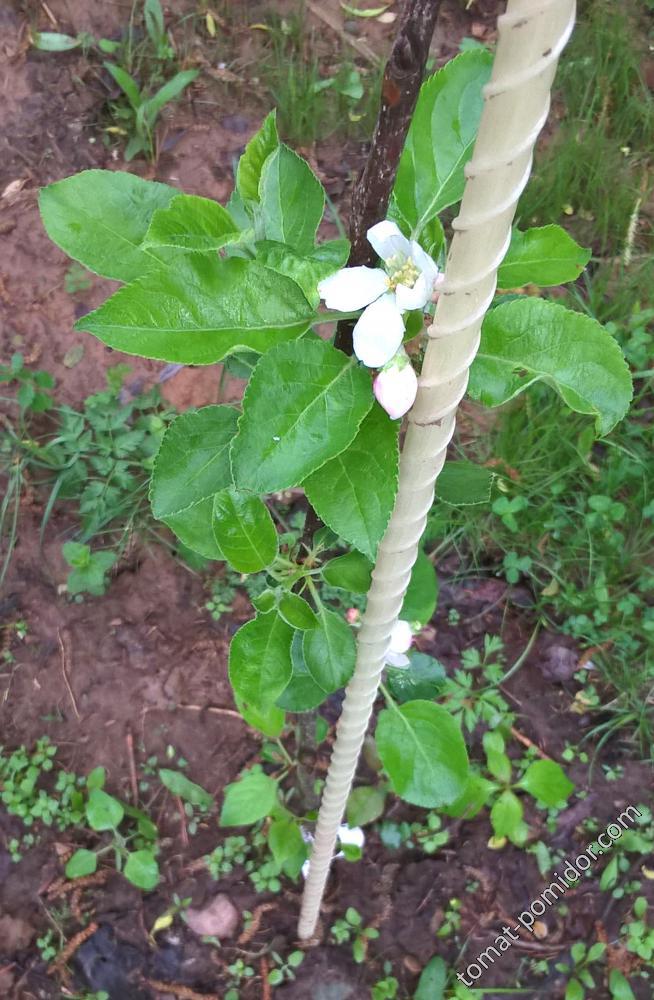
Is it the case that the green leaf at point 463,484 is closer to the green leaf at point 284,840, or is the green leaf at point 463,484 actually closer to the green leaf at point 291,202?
the green leaf at point 291,202

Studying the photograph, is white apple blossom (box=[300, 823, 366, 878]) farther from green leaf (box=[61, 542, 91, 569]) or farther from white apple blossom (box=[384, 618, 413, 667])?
green leaf (box=[61, 542, 91, 569])

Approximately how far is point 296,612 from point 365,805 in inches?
35.2

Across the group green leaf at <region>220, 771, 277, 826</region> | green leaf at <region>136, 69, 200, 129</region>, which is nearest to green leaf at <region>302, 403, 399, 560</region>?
green leaf at <region>220, 771, 277, 826</region>

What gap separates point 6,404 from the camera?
82.0 inches

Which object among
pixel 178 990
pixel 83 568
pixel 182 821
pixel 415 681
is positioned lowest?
pixel 178 990

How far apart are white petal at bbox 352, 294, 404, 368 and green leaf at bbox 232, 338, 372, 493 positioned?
0.11 feet

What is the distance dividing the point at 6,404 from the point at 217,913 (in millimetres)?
1307

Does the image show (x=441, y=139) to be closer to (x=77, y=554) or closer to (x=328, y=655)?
(x=328, y=655)

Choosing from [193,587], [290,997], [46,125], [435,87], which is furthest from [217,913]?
[46,125]

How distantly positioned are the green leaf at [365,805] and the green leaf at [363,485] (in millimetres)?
1127

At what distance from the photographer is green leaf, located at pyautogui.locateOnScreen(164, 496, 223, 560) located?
0.96m

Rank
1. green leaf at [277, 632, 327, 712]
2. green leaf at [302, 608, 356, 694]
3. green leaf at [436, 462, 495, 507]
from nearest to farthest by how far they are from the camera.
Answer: green leaf at [436, 462, 495, 507] < green leaf at [302, 608, 356, 694] < green leaf at [277, 632, 327, 712]

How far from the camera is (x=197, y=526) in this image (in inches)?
38.1

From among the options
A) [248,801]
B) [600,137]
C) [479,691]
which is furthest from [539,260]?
[600,137]
